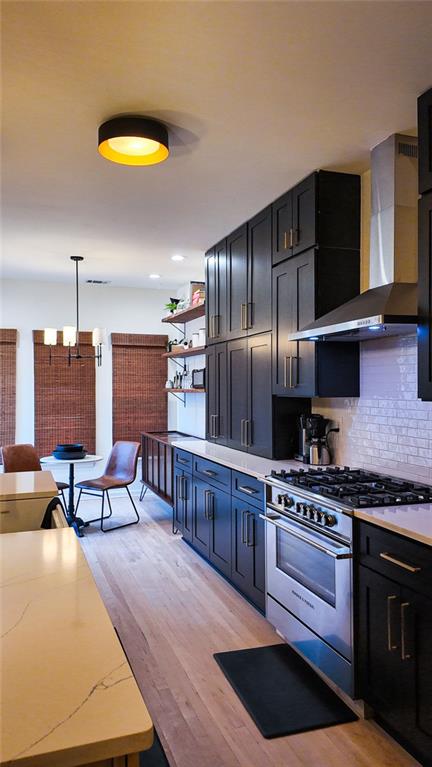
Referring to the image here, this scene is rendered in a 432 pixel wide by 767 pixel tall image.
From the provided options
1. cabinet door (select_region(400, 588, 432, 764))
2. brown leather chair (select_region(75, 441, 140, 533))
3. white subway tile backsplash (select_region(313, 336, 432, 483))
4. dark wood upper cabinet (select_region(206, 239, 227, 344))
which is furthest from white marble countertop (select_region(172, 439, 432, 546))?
brown leather chair (select_region(75, 441, 140, 533))

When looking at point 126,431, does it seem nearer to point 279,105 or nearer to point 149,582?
point 149,582

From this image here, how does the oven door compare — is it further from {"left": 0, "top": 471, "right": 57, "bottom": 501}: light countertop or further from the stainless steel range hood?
{"left": 0, "top": 471, "right": 57, "bottom": 501}: light countertop

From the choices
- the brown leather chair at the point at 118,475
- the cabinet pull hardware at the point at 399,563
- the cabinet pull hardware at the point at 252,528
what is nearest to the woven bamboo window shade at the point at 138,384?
the brown leather chair at the point at 118,475

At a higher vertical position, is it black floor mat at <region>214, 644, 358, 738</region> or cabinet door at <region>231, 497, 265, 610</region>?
cabinet door at <region>231, 497, 265, 610</region>

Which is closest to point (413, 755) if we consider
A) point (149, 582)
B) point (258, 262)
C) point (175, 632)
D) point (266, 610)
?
point (266, 610)

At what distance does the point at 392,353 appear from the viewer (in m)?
3.09

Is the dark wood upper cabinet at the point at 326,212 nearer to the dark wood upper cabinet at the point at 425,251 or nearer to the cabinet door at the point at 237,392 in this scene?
the dark wood upper cabinet at the point at 425,251

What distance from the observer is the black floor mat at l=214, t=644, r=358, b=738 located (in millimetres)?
2357

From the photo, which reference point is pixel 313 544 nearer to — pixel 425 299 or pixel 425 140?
pixel 425 299

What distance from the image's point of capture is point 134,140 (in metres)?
2.72

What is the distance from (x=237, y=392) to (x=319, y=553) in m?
2.05

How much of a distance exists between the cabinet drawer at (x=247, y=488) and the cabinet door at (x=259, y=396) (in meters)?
0.37

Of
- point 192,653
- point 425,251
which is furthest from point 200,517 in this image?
point 425,251

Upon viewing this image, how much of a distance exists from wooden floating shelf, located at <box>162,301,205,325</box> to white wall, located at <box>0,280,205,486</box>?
0.68 meters
